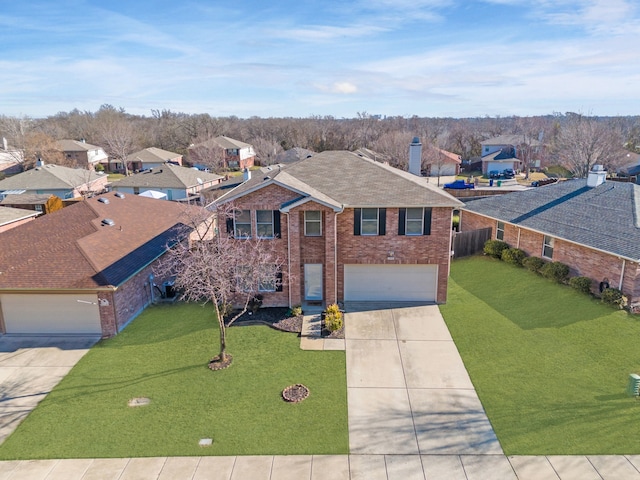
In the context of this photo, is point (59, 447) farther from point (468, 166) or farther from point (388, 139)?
point (468, 166)

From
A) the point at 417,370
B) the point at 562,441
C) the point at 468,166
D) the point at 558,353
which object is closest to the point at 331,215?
the point at 417,370

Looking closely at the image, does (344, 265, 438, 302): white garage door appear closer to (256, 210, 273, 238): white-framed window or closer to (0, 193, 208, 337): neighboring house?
(256, 210, 273, 238): white-framed window

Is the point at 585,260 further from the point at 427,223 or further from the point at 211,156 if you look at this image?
the point at 211,156

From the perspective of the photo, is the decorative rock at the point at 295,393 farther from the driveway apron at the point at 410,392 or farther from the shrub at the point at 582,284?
the shrub at the point at 582,284

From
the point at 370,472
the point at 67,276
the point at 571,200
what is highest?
the point at 571,200

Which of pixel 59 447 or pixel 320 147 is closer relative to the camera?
pixel 59 447

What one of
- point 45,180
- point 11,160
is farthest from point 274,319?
point 11,160

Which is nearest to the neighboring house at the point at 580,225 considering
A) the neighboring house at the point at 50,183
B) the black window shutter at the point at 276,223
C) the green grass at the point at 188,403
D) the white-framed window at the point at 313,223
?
the white-framed window at the point at 313,223

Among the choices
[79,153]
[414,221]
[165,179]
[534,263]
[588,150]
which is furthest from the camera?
[79,153]
